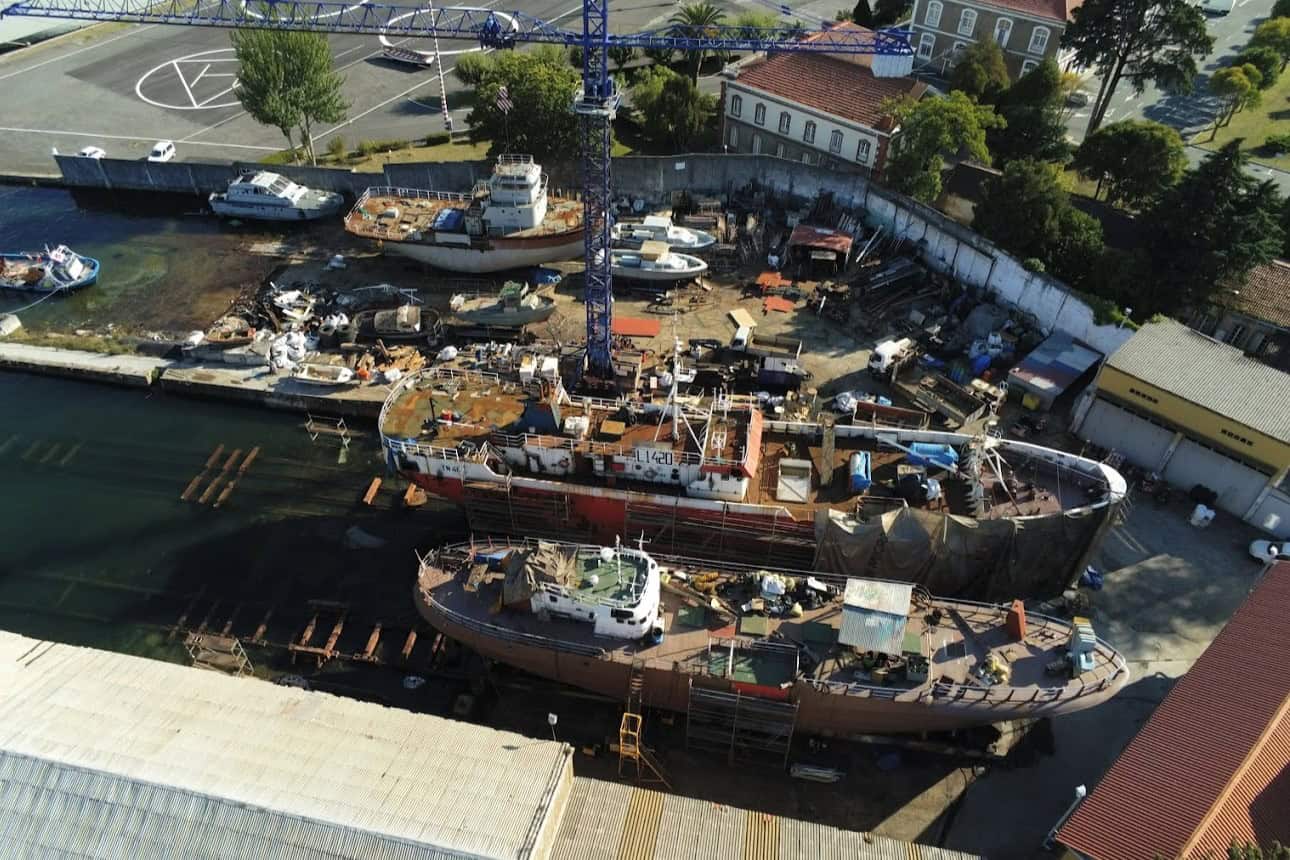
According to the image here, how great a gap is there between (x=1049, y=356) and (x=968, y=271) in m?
7.14

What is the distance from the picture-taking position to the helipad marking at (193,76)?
60844mm

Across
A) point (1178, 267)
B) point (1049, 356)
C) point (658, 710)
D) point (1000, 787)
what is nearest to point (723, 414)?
point (658, 710)

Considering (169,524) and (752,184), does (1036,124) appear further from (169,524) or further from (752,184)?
(169,524)

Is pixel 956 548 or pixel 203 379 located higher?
pixel 956 548

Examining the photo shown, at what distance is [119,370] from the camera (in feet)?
128

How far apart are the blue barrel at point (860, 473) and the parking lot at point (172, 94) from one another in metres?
42.5

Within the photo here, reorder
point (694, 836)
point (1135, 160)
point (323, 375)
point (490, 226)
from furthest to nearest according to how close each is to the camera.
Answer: point (490, 226) → point (1135, 160) → point (323, 375) → point (694, 836)

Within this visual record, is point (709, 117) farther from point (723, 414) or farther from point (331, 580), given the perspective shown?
point (331, 580)

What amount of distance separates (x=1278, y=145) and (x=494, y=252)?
5100 cm

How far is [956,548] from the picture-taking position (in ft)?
89.0

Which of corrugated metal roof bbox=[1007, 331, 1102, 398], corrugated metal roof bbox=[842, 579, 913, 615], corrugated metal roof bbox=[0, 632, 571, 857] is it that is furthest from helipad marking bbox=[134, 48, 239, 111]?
corrugated metal roof bbox=[842, 579, 913, 615]

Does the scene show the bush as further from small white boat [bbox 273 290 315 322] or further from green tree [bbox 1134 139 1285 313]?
small white boat [bbox 273 290 315 322]

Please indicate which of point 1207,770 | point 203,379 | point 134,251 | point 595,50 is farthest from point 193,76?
point 1207,770

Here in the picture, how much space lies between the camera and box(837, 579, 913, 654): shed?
75.6 ft
